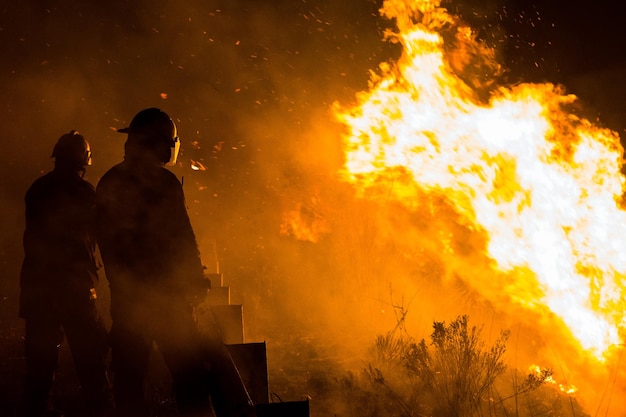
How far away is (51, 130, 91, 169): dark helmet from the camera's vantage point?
4.19 m

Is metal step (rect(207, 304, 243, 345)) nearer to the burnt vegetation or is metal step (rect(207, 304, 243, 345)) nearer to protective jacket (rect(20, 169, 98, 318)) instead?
the burnt vegetation

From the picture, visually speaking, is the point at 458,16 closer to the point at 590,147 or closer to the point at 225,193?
the point at 590,147

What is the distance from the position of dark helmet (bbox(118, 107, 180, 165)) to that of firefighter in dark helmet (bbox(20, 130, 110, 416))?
93cm

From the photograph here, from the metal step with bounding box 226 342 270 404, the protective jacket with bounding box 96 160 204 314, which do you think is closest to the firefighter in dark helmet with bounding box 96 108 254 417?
the protective jacket with bounding box 96 160 204 314

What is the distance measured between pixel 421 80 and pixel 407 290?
12.9 ft

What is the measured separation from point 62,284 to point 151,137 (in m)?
1.35

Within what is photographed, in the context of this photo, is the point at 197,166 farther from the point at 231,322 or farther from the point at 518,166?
the point at 518,166

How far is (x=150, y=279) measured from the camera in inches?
130

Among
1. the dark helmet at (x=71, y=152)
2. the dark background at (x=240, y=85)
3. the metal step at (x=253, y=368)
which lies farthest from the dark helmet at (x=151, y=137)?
the dark background at (x=240, y=85)

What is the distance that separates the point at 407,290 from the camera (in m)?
9.10

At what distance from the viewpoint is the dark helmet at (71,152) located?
419 cm

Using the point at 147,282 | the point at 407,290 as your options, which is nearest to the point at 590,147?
the point at 407,290

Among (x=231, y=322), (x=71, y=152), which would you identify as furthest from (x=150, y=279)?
(x=231, y=322)

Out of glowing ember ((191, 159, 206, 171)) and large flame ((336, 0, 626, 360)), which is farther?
glowing ember ((191, 159, 206, 171))
